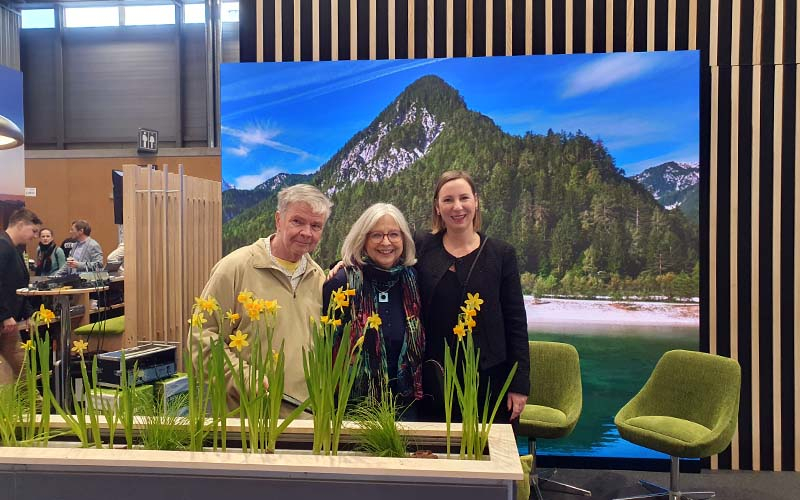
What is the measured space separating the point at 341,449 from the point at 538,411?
2423mm

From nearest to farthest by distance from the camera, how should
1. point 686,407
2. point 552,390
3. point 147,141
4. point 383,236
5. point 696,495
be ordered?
point 383,236 < point 696,495 < point 686,407 < point 552,390 < point 147,141

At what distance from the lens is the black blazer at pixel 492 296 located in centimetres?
278

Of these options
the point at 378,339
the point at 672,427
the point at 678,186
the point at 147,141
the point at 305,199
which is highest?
the point at 147,141

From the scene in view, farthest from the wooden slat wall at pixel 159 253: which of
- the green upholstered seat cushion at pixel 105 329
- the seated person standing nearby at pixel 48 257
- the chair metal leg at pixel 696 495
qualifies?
the seated person standing nearby at pixel 48 257

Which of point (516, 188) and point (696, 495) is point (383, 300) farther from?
point (696, 495)

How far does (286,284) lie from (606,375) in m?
2.86

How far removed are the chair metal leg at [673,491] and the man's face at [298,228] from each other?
258 centimetres

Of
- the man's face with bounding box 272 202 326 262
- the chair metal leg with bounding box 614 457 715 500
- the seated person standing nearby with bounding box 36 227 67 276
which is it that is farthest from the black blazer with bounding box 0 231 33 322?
the chair metal leg with bounding box 614 457 715 500

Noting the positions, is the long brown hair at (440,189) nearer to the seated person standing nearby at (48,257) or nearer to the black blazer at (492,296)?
the black blazer at (492,296)

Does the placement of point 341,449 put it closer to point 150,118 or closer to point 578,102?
point 578,102

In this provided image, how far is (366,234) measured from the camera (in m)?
2.57

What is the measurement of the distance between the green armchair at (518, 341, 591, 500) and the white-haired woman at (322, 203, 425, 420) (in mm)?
1608

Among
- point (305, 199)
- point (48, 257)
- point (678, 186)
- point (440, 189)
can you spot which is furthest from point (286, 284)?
point (48, 257)

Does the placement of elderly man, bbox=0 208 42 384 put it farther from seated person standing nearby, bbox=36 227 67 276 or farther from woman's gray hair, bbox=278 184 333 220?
woman's gray hair, bbox=278 184 333 220
